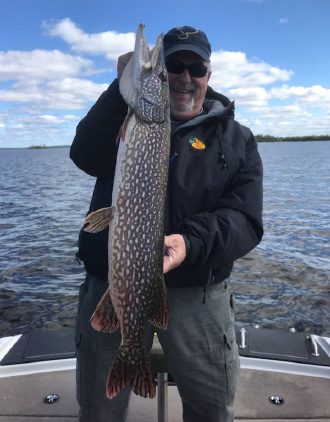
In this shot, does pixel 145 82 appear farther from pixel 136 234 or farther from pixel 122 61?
pixel 136 234

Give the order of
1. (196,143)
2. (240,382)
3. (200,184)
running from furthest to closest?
(240,382)
(196,143)
(200,184)

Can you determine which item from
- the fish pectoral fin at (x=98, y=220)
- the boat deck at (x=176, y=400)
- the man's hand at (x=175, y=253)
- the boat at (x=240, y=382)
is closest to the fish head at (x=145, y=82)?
the fish pectoral fin at (x=98, y=220)

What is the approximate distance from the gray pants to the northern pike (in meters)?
0.21

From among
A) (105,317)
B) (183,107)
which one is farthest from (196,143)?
(105,317)

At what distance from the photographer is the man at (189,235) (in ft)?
10.9

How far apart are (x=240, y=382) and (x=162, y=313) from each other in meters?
2.29

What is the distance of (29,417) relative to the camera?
4.48 m

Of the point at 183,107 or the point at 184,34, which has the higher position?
the point at 184,34

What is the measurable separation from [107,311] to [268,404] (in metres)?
2.46

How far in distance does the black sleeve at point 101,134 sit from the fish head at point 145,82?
130mm

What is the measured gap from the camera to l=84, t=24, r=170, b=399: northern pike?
10.4ft

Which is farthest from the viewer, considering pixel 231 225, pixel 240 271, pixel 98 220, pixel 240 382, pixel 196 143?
pixel 240 271

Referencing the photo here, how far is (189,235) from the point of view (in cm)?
319

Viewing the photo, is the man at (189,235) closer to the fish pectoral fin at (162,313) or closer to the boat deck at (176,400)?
the fish pectoral fin at (162,313)
